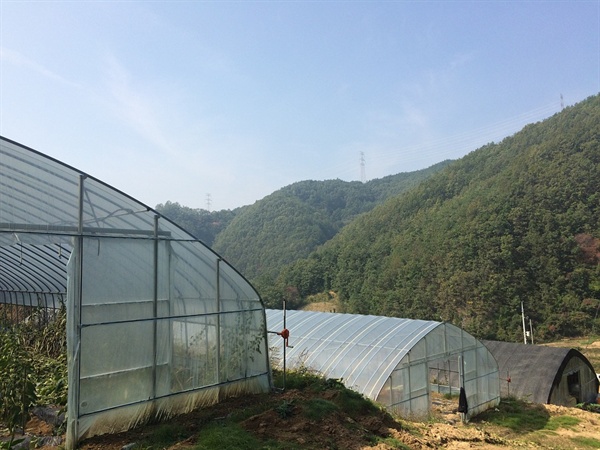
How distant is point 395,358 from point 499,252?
45785 millimetres

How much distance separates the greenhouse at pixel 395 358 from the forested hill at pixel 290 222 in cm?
6056

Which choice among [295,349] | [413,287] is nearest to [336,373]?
[295,349]

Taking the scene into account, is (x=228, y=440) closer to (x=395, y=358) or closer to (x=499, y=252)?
(x=395, y=358)

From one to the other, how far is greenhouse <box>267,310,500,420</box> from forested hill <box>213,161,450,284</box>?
60.6 m

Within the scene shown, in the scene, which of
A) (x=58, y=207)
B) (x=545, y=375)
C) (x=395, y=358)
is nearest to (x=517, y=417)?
(x=545, y=375)

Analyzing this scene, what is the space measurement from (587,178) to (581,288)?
52.1 feet

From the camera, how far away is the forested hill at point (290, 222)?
3671 inches

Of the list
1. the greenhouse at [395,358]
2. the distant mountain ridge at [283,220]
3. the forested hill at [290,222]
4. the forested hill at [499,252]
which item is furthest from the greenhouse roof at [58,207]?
the distant mountain ridge at [283,220]

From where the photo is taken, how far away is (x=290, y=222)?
10194 centimetres

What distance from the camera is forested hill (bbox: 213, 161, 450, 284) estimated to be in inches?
3671

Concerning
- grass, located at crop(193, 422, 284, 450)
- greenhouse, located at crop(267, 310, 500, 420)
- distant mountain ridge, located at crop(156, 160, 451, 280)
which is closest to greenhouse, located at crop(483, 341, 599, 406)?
greenhouse, located at crop(267, 310, 500, 420)

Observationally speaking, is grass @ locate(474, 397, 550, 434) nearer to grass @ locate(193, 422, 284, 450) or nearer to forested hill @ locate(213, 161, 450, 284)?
grass @ locate(193, 422, 284, 450)

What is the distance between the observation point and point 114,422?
23.1 feet

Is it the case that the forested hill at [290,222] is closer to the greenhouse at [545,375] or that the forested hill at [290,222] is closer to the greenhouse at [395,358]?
the greenhouse at [545,375]
